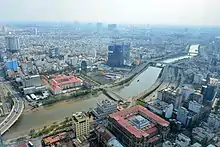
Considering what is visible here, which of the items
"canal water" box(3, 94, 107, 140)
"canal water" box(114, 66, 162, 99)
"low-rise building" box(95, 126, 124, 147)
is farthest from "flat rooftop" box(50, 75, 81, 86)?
"low-rise building" box(95, 126, 124, 147)

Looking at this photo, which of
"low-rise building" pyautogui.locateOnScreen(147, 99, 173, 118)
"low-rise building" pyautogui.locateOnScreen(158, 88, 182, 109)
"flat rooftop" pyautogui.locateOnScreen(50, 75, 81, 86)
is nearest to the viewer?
"low-rise building" pyautogui.locateOnScreen(147, 99, 173, 118)

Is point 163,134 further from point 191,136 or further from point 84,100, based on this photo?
point 84,100

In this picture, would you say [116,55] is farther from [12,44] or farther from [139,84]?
[12,44]

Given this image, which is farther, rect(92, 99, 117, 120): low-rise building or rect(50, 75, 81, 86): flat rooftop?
rect(50, 75, 81, 86): flat rooftop

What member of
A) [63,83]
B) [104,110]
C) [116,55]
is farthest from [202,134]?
[116,55]

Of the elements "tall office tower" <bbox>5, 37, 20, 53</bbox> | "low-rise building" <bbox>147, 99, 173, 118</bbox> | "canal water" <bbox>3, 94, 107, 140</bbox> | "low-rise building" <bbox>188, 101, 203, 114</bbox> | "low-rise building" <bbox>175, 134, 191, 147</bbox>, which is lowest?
"canal water" <bbox>3, 94, 107, 140</bbox>

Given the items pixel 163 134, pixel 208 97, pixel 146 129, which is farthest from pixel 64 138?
pixel 208 97

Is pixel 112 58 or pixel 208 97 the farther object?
pixel 112 58

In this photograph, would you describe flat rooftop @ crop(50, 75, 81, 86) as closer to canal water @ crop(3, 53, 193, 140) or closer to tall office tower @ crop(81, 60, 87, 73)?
canal water @ crop(3, 53, 193, 140)
